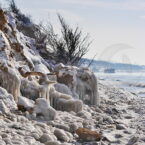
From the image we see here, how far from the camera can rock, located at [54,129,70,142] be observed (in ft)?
22.1

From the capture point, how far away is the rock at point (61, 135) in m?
6.75

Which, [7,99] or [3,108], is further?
[7,99]

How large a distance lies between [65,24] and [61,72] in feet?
34.2

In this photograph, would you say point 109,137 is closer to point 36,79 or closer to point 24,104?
point 24,104

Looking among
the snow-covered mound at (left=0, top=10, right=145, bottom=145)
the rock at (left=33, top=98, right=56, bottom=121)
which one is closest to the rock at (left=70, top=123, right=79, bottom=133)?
the snow-covered mound at (left=0, top=10, right=145, bottom=145)

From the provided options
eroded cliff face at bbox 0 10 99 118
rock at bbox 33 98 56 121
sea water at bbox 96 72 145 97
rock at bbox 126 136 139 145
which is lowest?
sea water at bbox 96 72 145 97

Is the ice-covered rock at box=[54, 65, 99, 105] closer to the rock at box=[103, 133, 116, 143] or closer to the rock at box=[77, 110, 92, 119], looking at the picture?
the rock at box=[77, 110, 92, 119]

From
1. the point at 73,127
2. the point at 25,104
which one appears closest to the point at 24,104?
the point at 25,104

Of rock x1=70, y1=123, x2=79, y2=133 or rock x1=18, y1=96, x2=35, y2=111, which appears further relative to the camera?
rock x1=18, y1=96, x2=35, y2=111

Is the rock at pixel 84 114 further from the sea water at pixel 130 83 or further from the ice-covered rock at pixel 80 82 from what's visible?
the sea water at pixel 130 83

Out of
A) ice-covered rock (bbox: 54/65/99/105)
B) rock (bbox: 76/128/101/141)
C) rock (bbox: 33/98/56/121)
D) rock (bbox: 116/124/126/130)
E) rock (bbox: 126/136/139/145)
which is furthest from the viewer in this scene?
ice-covered rock (bbox: 54/65/99/105)

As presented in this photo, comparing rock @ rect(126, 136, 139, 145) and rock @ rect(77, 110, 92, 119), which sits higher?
rock @ rect(77, 110, 92, 119)

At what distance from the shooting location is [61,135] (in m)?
6.79

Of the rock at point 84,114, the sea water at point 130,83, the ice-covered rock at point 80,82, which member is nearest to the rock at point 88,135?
the rock at point 84,114
